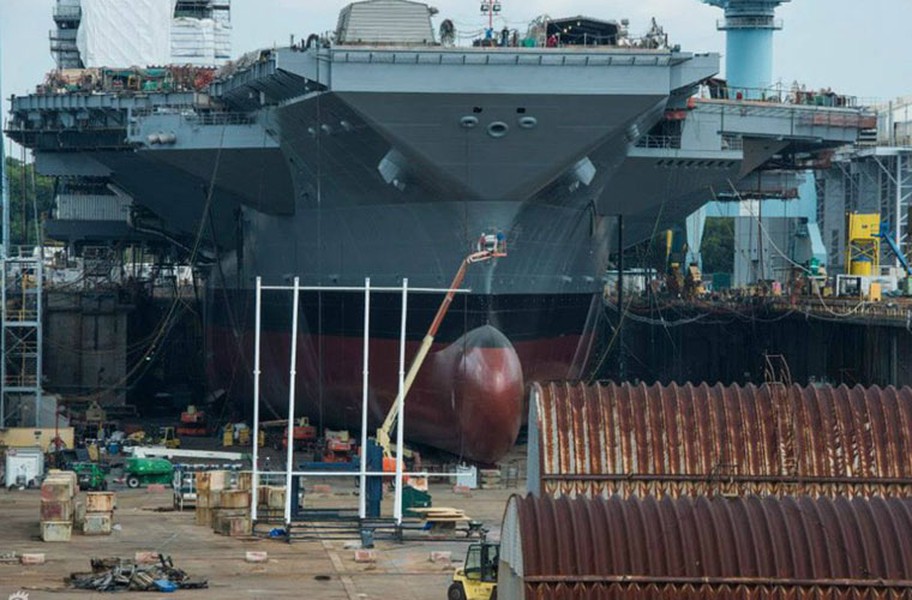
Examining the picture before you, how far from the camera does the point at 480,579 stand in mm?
24250

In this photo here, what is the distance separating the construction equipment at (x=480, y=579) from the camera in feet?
78.9

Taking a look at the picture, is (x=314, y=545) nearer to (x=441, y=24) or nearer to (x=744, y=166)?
(x=441, y=24)

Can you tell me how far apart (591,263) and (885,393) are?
20.7 m

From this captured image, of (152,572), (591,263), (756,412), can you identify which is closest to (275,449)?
(591,263)

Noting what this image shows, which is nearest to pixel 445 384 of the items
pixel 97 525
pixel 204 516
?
pixel 204 516

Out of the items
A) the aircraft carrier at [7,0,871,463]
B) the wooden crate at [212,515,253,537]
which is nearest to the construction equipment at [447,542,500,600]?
the wooden crate at [212,515,253,537]

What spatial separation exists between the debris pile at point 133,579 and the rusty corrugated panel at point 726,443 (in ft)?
16.2

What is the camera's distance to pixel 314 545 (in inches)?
1213

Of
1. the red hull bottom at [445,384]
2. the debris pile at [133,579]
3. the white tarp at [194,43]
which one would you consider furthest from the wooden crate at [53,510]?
the white tarp at [194,43]

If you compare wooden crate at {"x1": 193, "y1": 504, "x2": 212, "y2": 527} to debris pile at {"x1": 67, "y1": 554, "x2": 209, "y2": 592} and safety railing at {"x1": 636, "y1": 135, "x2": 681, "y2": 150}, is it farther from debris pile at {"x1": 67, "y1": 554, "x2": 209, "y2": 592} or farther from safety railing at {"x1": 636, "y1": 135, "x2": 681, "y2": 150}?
safety railing at {"x1": 636, "y1": 135, "x2": 681, "y2": 150}

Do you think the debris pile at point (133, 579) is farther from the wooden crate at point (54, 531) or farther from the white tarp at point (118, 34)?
the white tarp at point (118, 34)

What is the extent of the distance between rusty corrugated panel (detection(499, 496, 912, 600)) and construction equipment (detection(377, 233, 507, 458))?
16.8 meters

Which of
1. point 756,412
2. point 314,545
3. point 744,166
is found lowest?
point 314,545

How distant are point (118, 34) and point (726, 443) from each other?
147 ft
